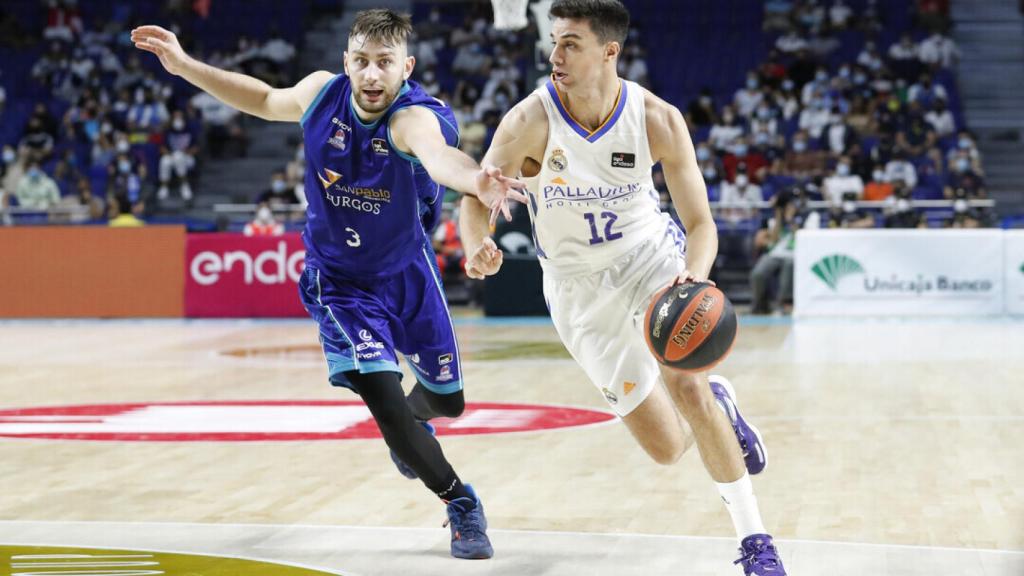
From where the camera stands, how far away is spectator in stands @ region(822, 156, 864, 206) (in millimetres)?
19547

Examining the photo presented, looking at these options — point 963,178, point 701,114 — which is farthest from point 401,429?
point 701,114

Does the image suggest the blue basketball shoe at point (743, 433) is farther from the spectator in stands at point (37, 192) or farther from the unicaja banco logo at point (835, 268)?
the spectator in stands at point (37, 192)

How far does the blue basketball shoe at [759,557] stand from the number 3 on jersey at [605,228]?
3.97 feet

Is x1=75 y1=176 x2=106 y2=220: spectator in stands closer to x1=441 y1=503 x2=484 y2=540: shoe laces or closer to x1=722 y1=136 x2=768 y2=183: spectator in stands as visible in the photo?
x1=722 y1=136 x2=768 y2=183: spectator in stands

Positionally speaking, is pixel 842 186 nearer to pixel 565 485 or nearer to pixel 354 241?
pixel 565 485

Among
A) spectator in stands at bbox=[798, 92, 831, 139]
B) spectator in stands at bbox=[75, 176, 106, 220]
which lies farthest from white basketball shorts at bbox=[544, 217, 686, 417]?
spectator in stands at bbox=[75, 176, 106, 220]

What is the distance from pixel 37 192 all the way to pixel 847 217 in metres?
12.1

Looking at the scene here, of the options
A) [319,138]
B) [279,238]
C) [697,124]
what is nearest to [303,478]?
[319,138]

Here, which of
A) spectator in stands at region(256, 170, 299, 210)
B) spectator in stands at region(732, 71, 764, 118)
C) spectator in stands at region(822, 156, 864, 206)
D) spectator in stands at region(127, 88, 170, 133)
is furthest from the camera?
spectator in stands at region(127, 88, 170, 133)

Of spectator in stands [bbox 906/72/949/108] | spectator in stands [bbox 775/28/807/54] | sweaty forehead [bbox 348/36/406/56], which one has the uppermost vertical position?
sweaty forehead [bbox 348/36/406/56]

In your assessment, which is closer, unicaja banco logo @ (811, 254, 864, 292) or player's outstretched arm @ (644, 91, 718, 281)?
player's outstretched arm @ (644, 91, 718, 281)

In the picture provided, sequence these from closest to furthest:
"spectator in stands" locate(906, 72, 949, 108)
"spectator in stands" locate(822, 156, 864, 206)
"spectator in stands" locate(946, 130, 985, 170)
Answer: "spectator in stands" locate(822, 156, 864, 206)
"spectator in stands" locate(946, 130, 985, 170)
"spectator in stands" locate(906, 72, 949, 108)

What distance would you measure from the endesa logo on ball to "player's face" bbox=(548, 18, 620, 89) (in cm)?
1362

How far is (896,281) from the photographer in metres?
16.9
